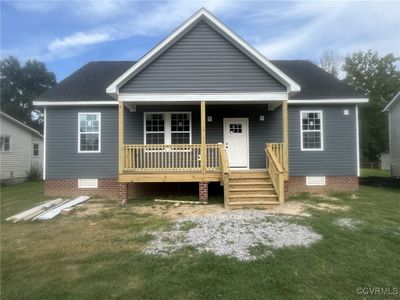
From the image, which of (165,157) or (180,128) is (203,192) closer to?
(165,157)

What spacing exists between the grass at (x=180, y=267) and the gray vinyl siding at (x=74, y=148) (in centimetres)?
486

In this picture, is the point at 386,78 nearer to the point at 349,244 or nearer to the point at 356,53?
the point at 356,53

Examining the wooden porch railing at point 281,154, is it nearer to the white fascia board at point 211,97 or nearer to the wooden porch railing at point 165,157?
the white fascia board at point 211,97

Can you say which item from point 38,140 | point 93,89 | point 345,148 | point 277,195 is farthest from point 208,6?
point 38,140

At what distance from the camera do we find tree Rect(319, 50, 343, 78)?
35.4 m

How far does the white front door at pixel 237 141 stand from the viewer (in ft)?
37.3

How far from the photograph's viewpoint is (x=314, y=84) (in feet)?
40.7

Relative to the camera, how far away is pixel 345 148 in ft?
37.5

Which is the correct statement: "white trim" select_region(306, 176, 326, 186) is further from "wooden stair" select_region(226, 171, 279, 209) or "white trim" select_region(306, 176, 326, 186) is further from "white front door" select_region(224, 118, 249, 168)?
"wooden stair" select_region(226, 171, 279, 209)

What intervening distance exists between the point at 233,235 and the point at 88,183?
25.0 ft

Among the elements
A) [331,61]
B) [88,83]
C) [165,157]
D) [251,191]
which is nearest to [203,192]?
[251,191]

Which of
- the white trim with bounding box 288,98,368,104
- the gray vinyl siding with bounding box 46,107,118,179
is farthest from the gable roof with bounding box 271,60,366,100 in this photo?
the gray vinyl siding with bounding box 46,107,118,179

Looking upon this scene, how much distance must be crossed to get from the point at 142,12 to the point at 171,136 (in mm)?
5795

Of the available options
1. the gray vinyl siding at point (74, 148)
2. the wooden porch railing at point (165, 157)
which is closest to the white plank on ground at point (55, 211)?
the gray vinyl siding at point (74, 148)
